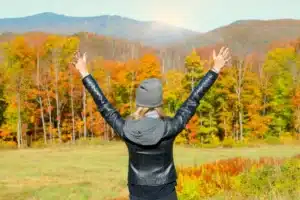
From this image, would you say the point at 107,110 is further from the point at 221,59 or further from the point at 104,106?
the point at 221,59

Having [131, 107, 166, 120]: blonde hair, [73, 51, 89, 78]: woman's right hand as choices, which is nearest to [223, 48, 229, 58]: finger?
[131, 107, 166, 120]: blonde hair

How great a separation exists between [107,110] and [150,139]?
0.55 meters

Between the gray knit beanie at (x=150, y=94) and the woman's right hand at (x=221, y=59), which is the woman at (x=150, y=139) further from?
the woman's right hand at (x=221, y=59)

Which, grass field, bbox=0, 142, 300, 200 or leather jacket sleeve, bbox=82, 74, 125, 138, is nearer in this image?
leather jacket sleeve, bbox=82, 74, 125, 138

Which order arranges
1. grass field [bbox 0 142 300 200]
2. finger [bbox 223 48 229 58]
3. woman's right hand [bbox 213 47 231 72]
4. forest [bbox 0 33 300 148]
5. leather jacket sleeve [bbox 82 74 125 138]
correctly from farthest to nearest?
1. forest [bbox 0 33 300 148]
2. grass field [bbox 0 142 300 200]
3. finger [bbox 223 48 229 58]
4. woman's right hand [bbox 213 47 231 72]
5. leather jacket sleeve [bbox 82 74 125 138]

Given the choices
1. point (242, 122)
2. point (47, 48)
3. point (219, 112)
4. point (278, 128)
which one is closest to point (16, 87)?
point (47, 48)

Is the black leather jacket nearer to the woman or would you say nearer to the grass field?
the woman

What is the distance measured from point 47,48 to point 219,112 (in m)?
23.2

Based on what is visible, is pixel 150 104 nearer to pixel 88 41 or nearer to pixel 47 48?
pixel 47 48

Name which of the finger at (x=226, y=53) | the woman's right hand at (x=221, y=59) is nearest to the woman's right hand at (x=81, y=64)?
the woman's right hand at (x=221, y=59)

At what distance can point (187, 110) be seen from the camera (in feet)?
15.0

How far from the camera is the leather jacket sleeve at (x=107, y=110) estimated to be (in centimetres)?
449

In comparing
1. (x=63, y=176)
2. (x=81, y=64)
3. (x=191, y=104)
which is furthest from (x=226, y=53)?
(x=63, y=176)

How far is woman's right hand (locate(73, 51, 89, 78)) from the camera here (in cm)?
478
